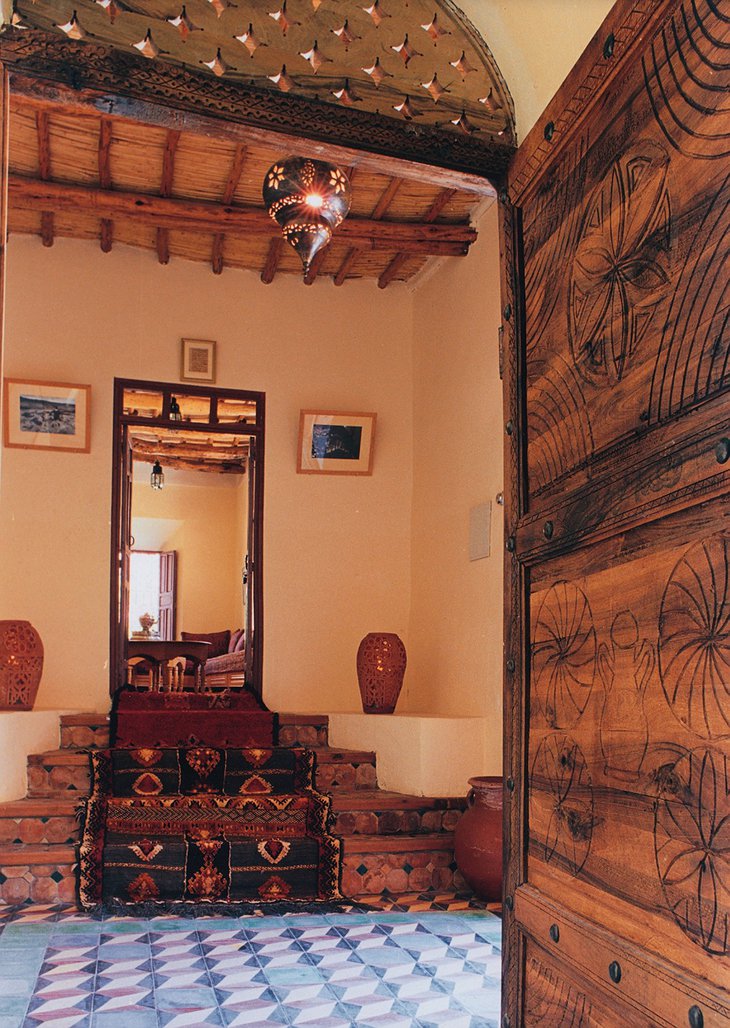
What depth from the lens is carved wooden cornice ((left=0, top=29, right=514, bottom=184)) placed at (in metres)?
1.96

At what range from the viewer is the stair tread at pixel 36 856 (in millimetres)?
5148

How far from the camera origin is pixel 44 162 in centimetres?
621

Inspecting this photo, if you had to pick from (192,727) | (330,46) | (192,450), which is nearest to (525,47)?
(330,46)

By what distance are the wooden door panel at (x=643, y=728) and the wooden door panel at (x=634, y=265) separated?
23 centimetres

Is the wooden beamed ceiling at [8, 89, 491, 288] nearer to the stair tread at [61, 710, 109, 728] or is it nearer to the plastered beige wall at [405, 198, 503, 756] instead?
the plastered beige wall at [405, 198, 503, 756]

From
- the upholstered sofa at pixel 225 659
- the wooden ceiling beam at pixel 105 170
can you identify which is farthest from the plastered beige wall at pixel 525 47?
the upholstered sofa at pixel 225 659

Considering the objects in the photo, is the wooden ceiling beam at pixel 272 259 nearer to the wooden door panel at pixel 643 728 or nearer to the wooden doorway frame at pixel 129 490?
the wooden doorway frame at pixel 129 490

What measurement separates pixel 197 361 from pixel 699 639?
6.66 m

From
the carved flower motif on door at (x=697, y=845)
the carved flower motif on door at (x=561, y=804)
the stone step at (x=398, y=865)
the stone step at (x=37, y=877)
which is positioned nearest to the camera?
the carved flower motif on door at (x=697, y=845)

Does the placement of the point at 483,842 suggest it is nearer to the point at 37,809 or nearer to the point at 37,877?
the point at 37,877

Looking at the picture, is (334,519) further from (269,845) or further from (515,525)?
(515,525)

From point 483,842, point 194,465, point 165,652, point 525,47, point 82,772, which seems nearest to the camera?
point 525,47

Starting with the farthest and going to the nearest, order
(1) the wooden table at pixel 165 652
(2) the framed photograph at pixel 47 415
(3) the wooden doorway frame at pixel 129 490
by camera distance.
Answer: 1. (1) the wooden table at pixel 165 652
2. (3) the wooden doorway frame at pixel 129 490
3. (2) the framed photograph at pixel 47 415

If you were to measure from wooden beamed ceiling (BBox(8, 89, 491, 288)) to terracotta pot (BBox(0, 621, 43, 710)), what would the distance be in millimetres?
2855
